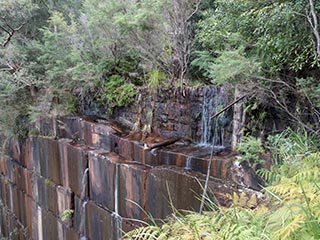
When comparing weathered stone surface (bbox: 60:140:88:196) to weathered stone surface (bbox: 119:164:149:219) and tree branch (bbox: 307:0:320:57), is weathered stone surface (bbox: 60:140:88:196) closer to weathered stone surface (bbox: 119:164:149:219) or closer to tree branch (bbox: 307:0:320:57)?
weathered stone surface (bbox: 119:164:149:219)

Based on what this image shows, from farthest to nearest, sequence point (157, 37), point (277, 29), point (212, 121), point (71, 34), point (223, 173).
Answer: point (71, 34) < point (157, 37) < point (212, 121) < point (223, 173) < point (277, 29)

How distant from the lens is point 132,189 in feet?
15.8

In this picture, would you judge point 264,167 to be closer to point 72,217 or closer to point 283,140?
point 283,140

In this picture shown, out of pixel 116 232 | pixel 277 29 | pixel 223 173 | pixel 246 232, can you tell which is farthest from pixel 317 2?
pixel 116 232

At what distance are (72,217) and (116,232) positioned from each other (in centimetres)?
185

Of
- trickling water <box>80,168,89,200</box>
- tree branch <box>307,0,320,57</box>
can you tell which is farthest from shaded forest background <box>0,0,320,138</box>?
trickling water <box>80,168,89,200</box>

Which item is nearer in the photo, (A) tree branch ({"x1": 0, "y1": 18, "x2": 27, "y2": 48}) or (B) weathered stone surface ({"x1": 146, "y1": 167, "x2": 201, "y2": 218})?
(B) weathered stone surface ({"x1": 146, "y1": 167, "x2": 201, "y2": 218})

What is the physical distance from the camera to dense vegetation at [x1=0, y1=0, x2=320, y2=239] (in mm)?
2154

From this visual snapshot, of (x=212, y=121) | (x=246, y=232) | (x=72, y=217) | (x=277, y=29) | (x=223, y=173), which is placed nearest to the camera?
(x=246, y=232)

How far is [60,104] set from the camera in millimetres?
7434

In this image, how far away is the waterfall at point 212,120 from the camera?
4801 millimetres

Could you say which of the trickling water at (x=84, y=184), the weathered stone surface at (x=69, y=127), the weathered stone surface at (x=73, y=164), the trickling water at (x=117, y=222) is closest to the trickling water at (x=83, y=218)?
the trickling water at (x=84, y=184)

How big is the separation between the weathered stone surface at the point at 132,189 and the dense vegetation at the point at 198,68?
5.05 ft

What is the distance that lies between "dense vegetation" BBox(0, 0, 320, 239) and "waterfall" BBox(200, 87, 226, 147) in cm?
42
